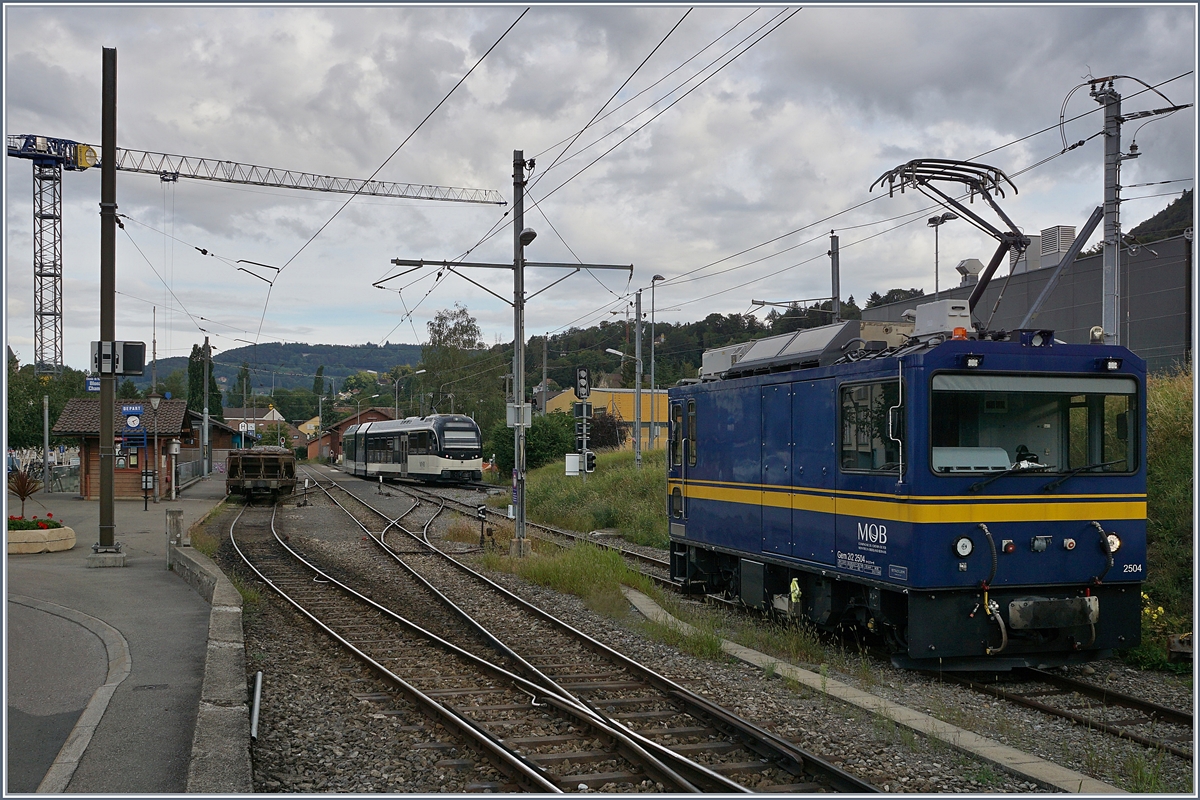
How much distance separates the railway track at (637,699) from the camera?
6.32 meters

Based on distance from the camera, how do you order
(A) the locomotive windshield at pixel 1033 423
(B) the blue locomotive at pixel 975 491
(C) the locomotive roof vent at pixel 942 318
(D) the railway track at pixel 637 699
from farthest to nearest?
(C) the locomotive roof vent at pixel 942 318 → (A) the locomotive windshield at pixel 1033 423 → (B) the blue locomotive at pixel 975 491 → (D) the railway track at pixel 637 699

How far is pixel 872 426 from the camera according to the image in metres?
9.26

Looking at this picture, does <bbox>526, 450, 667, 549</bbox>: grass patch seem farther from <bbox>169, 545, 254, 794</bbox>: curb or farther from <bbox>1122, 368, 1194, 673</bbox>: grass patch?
<bbox>169, 545, 254, 794</bbox>: curb

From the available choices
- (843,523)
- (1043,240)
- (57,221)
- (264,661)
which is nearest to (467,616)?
(264,661)

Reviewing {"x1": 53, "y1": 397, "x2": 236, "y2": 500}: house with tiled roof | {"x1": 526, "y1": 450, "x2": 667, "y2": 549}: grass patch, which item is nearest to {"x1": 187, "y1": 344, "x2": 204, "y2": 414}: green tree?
{"x1": 53, "y1": 397, "x2": 236, "y2": 500}: house with tiled roof

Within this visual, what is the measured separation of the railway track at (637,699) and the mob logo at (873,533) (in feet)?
7.73

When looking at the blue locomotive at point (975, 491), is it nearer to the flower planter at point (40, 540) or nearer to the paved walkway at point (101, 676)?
the paved walkway at point (101, 676)

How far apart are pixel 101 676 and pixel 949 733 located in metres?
7.38

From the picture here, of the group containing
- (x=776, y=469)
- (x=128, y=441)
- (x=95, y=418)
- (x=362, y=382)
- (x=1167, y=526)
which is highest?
(x=362, y=382)

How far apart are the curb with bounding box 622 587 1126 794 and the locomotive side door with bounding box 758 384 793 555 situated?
1.48m

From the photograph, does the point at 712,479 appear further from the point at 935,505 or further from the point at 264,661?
the point at 264,661

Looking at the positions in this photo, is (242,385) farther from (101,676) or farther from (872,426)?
(872,426)

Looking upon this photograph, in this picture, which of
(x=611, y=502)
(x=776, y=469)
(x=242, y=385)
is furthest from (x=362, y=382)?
(x=776, y=469)

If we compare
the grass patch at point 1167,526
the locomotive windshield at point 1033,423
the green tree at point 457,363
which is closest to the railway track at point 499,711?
the locomotive windshield at point 1033,423
